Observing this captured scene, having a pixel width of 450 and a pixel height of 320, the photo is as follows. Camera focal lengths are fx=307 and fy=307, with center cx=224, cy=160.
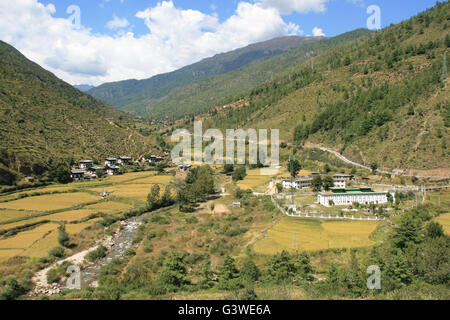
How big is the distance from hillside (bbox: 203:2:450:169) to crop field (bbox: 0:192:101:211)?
55.1m

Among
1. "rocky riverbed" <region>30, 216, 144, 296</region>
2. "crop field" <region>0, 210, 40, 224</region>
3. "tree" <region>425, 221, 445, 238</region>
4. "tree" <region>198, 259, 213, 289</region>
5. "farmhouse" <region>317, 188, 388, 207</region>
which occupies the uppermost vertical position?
"farmhouse" <region>317, 188, 388, 207</region>

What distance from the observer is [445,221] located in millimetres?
32406

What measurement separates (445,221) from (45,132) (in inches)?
3092

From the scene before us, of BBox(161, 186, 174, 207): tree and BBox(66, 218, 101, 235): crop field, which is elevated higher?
BBox(161, 186, 174, 207): tree

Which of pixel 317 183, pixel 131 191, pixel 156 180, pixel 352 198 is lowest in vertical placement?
pixel 131 191

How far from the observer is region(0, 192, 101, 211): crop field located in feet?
129

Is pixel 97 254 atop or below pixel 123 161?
below

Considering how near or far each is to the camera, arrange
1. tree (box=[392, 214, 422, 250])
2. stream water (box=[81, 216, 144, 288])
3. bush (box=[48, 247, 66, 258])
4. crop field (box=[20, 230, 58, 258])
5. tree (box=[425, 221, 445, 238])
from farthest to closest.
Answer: bush (box=[48, 247, 66, 258]), crop field (box=[20, 230, 58, 258]), tree (box=[425, 221, 445, 238]), tree (box=[392, 214, 422, 250]), stream water (box=[81, 216, 144, 288])

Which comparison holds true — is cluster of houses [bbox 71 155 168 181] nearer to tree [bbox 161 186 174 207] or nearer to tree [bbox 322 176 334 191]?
tree [bbox 161 186 174 207]

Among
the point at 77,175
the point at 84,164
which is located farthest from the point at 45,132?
the point at 77,175

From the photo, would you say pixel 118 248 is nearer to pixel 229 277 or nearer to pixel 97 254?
pixel 97 254

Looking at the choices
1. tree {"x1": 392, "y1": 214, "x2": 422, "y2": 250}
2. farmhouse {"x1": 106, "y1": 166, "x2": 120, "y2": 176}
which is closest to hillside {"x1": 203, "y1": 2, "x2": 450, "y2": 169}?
tree {"x1": 392, "y1": 214, "x2": 422, "y2": 250}

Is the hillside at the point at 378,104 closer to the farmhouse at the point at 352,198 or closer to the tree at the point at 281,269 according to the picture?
the farmhouse at the point at 352,198
